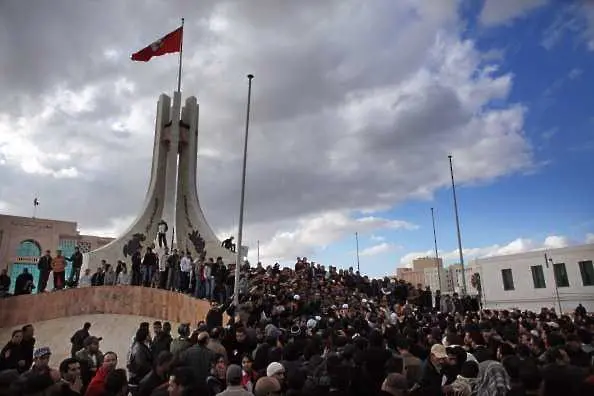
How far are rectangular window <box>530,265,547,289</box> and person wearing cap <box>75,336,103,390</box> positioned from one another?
32.8m

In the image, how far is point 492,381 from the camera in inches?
175

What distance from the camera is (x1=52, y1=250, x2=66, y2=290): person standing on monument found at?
17203 millimetres

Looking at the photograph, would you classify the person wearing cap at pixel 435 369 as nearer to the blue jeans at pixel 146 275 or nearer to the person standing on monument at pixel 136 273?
the blue jeans at pixel 146 275

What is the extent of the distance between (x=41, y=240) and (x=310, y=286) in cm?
3867

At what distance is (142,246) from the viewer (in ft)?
80.4

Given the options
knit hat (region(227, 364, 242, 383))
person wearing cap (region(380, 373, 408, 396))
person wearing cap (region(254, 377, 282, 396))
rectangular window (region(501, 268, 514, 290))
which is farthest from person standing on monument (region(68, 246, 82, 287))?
rectangular window (region(501, 268, 514, 290))

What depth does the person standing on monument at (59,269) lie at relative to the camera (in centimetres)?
1720

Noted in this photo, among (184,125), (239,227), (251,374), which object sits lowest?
(251,374)

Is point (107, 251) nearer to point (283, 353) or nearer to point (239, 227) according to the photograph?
point (239, 227)

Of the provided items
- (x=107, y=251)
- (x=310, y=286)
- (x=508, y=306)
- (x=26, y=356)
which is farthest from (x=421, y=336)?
(x=508, y=306)

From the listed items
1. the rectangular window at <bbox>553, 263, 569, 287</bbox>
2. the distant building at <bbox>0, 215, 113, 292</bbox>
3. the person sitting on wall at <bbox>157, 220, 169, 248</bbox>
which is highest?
the distant building at <bbox>0, 215, 113, 292</bbox>

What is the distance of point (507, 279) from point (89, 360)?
1340 inches

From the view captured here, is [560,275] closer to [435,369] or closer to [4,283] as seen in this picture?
[435,369]

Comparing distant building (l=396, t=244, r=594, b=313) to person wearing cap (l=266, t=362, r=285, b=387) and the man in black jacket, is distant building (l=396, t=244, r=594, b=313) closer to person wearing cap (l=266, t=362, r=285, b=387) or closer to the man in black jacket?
the man in black jacket
